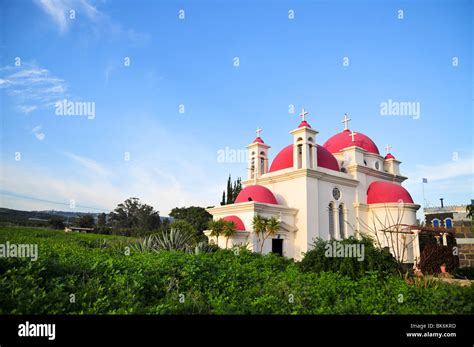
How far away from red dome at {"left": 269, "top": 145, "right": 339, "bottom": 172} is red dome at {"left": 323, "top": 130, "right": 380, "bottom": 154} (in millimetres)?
3307

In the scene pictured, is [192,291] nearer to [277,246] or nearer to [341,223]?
[277,246]

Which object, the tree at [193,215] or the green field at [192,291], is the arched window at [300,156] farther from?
the tree at [193,215]

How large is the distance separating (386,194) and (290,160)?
24.8ft

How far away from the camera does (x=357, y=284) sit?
7926 millimetres

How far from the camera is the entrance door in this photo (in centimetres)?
2094

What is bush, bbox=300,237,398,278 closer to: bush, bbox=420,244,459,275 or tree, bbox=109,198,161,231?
bush, bbox=420,244,459,275

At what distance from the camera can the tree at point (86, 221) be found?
38031 mm

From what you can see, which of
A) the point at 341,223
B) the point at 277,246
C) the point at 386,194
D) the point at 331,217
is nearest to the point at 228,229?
the point at 277,246

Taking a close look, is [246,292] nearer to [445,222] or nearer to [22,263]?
[22,263]

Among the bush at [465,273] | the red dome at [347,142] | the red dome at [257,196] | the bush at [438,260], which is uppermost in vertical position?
the red dome at [347,142]

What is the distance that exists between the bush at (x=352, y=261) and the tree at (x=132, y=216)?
32.6 m

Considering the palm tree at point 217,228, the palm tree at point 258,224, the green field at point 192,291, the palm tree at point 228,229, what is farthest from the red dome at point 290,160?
the green field at point 192,291

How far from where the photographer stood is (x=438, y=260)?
1709cm
